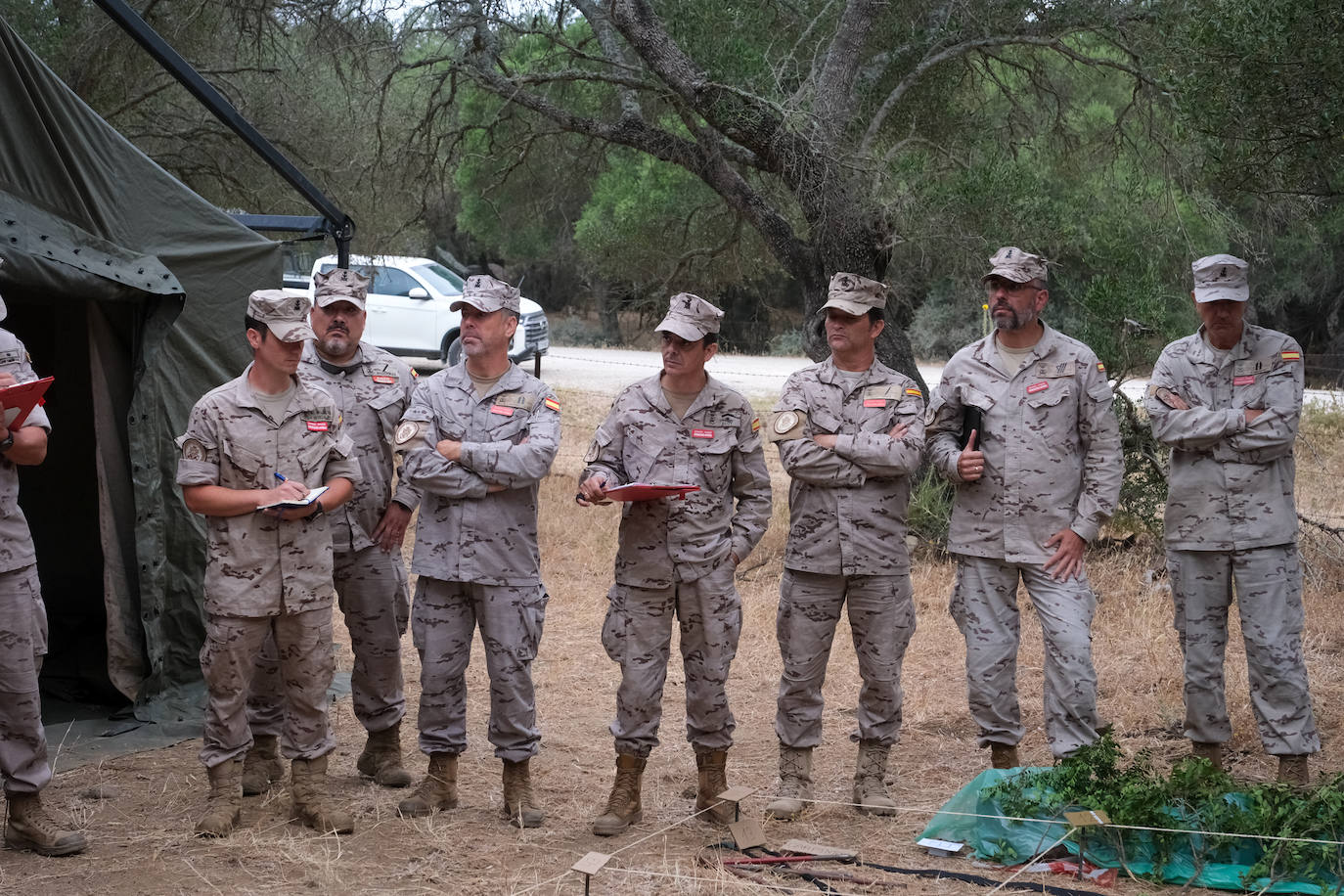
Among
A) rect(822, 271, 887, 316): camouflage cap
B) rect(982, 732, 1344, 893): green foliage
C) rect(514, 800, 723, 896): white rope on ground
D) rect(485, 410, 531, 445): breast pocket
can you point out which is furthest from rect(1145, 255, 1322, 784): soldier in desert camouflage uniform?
rect(485, 410, 531, 445): breast pocket

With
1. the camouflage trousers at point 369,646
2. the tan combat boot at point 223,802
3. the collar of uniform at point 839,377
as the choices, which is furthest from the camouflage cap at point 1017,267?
the tan combat boot at point 223,802

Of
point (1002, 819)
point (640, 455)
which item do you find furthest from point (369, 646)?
point (1002, 819)

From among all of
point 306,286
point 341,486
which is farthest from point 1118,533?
point 306,286

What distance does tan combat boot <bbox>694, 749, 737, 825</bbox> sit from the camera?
190 inches

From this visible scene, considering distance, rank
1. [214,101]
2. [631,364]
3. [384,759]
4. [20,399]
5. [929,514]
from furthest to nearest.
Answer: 1. [631,364]
2. [929,514]
3. [214,101]
4. [384,759]
5. [20,399]

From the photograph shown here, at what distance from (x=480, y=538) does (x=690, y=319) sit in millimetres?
1082

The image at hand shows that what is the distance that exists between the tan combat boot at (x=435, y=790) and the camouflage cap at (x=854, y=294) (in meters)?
2.18

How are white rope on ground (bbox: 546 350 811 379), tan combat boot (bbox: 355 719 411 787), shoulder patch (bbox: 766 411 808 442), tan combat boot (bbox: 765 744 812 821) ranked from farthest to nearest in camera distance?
white rope on ground (bbox: 546 350 811 379) → tan combat boot (bbox: 355 719 411 787) → tan combat boot (bbox: 765 744 812 821) → shoulder patch (bbox: 766 411 808 442)

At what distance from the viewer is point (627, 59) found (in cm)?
1047

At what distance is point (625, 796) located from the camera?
189 inches

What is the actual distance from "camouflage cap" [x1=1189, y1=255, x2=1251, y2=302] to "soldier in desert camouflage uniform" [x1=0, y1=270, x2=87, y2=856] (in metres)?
4.16

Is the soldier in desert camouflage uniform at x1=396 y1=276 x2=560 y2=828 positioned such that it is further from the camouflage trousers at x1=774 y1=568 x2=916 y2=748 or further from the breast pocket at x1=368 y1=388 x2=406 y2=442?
the camouflage trousers at x1=774 y1=568 x2=916 y2=748

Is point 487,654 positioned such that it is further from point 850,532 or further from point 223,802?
point 850,532

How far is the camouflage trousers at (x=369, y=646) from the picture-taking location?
5.13 meters
